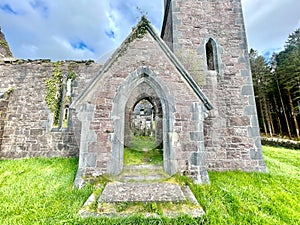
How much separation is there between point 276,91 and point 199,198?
83.0 feet

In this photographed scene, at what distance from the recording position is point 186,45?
7.45 metres

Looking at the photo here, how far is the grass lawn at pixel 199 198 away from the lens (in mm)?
3477

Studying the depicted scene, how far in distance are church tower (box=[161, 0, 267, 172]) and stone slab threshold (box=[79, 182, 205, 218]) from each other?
3.26 m

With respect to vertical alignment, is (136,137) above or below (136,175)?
above

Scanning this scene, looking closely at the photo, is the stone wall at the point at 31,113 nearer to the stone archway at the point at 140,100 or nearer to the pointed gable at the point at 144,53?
the stone archway at the point at 140,100

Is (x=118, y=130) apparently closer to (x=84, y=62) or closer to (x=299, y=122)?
(x=84, y=62)

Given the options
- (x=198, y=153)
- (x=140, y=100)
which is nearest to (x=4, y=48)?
(x=140, y=100)

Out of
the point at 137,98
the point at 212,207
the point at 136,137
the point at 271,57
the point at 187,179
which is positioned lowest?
the point at 212,207

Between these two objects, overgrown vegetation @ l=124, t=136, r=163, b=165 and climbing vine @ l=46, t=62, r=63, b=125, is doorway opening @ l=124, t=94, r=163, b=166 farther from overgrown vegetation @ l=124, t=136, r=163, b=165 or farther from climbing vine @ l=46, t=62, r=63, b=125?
climbing vine @ l=46, t=62, r=63, b=125

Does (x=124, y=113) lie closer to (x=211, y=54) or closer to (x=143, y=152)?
(x=143, y=152)

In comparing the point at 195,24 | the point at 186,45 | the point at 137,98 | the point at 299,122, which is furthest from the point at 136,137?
the point at 299,122

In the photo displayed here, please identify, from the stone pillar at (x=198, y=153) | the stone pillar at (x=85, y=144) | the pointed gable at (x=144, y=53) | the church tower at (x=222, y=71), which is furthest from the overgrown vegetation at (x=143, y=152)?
the pointed gable at (x=144, y=53)

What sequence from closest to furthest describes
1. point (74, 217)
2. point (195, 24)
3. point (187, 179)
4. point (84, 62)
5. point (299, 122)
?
1. point (74, 217)
2. point (187, 179)
3. point (195, 24)
4. point (84, 62)
5. point (299, 122)

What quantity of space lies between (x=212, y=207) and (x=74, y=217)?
294 cm
